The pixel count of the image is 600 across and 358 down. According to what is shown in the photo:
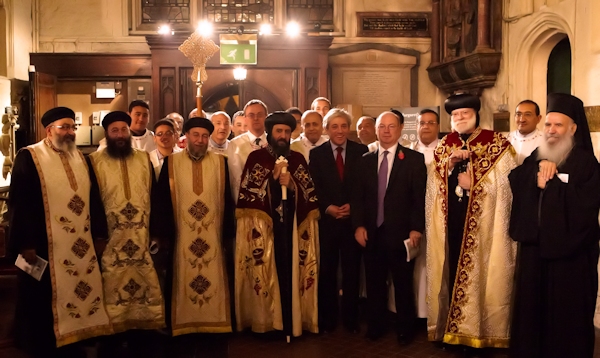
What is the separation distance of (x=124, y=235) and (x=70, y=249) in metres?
0.41

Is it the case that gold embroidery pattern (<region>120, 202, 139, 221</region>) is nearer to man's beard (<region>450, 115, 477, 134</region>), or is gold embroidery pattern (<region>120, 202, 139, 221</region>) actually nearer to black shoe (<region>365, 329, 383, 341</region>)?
black shoe (<region>365, 329, 383, 341</region>)

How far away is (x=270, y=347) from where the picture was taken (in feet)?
15.8

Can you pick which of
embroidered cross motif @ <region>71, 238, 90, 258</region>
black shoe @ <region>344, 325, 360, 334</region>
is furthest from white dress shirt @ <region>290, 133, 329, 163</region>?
embroidered cross motif @ <region>71, 238, 90, 258</region>

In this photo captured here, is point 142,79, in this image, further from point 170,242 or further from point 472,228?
point 472,228

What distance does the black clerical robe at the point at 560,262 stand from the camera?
156 inches

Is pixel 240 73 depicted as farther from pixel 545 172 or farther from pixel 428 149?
pixel 545 172

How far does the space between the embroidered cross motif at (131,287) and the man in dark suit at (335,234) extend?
4.96ft

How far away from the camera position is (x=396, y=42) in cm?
1132

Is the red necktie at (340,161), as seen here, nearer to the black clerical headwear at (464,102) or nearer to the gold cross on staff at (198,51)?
the black clerical headwear at (464,102)

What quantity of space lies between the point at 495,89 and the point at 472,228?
17.1 feet

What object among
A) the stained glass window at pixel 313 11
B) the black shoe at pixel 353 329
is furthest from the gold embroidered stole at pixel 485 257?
the stained glass window at pixel 313 11

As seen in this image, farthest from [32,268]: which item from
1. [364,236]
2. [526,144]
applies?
[526,144]

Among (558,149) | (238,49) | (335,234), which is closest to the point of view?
(558,149)

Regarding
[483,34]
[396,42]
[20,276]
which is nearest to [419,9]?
[396,42]
